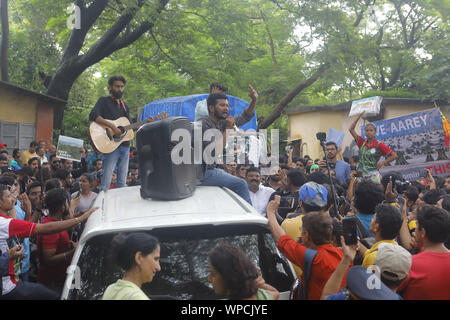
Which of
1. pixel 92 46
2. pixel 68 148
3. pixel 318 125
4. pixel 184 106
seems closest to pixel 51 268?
pixel 68 148

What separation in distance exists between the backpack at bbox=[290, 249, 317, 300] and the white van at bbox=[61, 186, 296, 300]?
6 cm

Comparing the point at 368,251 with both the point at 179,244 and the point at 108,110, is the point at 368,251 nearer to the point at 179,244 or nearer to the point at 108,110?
the point at 179,244

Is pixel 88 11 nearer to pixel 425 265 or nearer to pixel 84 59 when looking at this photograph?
pixel 84 59

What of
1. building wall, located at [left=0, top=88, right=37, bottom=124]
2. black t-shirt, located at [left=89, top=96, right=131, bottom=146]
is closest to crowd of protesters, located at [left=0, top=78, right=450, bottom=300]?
black t-shirt, located at [left=89, top=96, right=131, bottom=146]

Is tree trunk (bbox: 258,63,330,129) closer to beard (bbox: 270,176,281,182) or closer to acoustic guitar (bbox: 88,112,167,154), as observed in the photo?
beard (bbox: 270,176,281,182)

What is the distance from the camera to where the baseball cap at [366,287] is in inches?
86.7

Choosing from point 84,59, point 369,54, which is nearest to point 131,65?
point 84,59

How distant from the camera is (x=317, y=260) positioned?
290cm

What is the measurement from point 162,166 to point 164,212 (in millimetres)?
681

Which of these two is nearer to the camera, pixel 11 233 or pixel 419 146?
pixel 11 233

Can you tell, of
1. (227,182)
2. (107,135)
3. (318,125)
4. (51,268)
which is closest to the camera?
(51,268)

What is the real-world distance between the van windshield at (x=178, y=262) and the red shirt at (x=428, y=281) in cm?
75

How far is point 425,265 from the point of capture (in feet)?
9.45

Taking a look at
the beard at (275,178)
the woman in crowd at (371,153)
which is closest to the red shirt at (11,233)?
the beard at (275,178)
